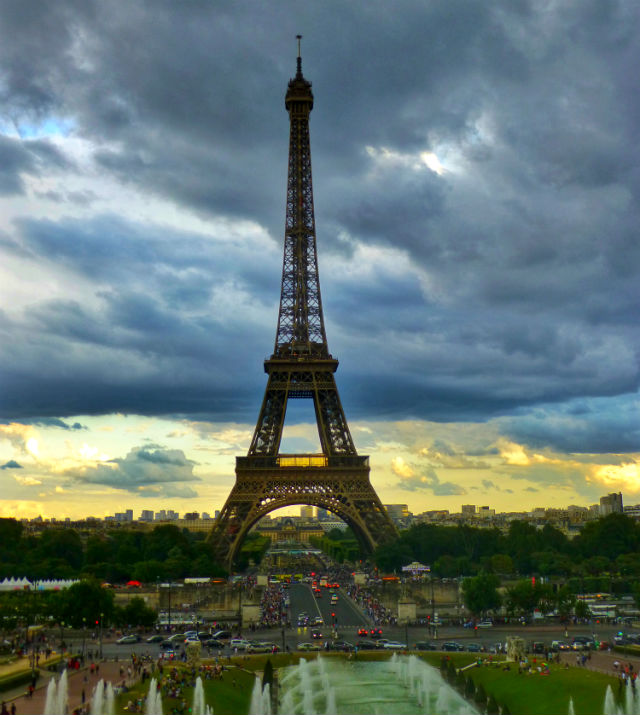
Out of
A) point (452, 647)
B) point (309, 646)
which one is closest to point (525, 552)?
point (452, 647)

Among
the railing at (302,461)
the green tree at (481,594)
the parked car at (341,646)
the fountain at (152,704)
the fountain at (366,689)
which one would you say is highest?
the railing at (302,461)

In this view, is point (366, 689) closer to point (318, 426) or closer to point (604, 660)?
point (604, 660)

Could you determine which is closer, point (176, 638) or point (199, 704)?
point (199, 704)

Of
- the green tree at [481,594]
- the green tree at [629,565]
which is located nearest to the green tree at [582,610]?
the green tree at [481,594]

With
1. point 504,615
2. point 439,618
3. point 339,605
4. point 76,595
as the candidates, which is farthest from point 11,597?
point 504,615

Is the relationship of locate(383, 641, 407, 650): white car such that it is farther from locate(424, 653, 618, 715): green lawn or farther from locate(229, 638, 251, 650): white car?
locate(229, 638, 251, 650): white car

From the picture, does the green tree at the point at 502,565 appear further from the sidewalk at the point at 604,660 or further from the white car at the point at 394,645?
the white car at the point at 394,645

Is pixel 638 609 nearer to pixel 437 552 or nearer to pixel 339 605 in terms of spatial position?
pixel 339 605
